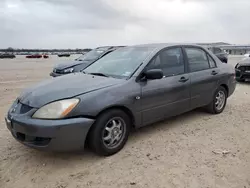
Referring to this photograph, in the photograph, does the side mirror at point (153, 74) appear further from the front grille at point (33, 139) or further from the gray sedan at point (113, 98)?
the front grille at point (33, 139)

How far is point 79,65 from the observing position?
1079 centimetres

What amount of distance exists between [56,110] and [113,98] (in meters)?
0.79

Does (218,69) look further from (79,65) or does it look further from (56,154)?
(79,65)

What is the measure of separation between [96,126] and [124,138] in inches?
23.6

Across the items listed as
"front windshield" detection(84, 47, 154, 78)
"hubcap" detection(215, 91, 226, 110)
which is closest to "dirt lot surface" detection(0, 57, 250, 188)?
"hubcap" detection(215, 91, 226, 110)

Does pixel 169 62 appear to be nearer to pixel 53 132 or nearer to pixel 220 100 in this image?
pixel 220 100

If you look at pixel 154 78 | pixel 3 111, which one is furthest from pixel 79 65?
pixel 154 78

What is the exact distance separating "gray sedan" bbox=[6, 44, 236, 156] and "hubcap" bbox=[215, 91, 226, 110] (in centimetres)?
25

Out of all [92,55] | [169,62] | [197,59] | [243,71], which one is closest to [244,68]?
[243,71]

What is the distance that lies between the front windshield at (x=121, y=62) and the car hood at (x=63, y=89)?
0.93 feet

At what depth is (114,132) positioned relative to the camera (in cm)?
369

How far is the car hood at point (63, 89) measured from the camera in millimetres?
3387

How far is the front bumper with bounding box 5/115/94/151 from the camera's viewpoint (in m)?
3.16

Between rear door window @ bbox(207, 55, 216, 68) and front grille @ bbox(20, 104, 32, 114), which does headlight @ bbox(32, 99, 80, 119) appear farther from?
rear door window @ bbox(207, 55, 216, 68)
